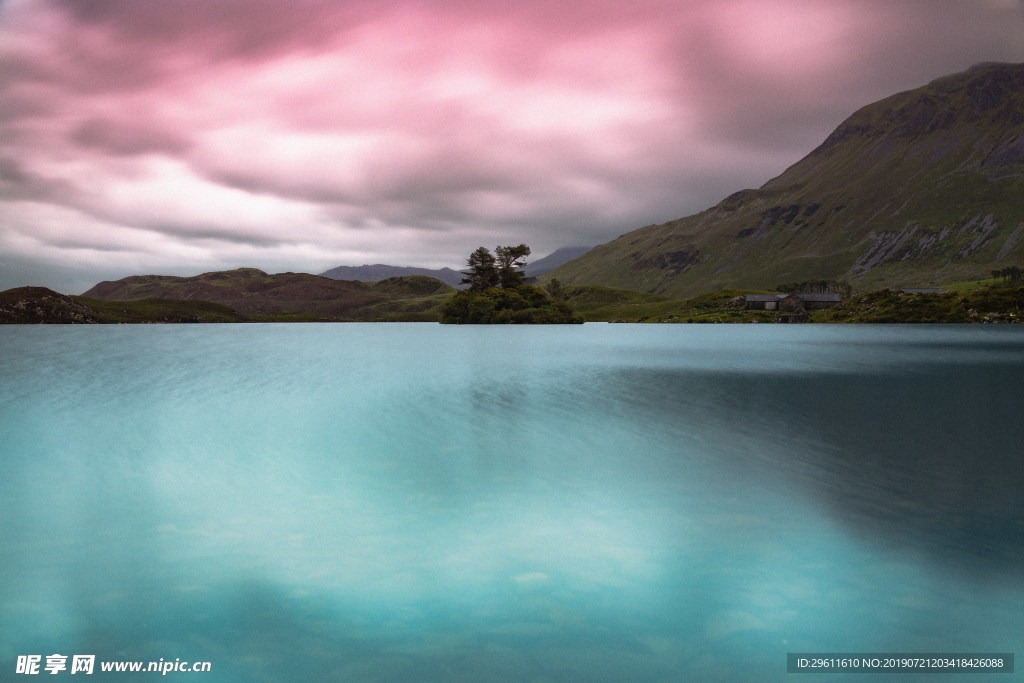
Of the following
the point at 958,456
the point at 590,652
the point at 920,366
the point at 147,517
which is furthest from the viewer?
the point at 920,366

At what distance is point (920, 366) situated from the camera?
59875 millimetres

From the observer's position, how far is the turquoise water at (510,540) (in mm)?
9281

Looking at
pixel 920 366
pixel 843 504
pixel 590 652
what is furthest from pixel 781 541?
pixel 920 366

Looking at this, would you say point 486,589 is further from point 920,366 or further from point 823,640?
point 920,366

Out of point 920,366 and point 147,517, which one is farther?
point 920,366

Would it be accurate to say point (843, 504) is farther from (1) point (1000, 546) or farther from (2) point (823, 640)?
(2) point (823, 640)

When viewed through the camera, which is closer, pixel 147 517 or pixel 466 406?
pixel 147 517

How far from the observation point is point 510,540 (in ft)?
45.0

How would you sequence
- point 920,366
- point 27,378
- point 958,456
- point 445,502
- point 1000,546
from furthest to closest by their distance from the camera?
point 920,366 → point 27,378 → point 958,456 → point 445,502 → point 1000,546

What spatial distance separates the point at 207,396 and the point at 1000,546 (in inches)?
1547

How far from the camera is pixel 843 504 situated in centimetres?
1619

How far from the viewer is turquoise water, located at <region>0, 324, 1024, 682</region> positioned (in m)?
9.28

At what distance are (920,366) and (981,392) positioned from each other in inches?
840

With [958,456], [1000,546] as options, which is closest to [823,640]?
[1000,546]
